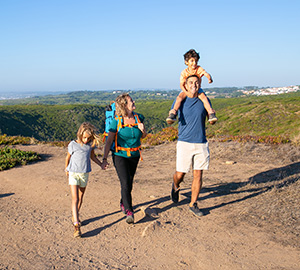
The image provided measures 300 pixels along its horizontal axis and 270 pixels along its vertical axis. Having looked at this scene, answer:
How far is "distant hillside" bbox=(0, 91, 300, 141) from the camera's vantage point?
2093cm

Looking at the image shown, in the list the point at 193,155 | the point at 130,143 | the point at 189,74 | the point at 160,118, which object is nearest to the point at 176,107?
the point at 189,74

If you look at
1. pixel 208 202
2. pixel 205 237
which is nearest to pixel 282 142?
pixel 208 202

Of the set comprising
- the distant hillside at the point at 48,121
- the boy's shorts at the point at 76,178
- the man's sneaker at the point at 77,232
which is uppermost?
the boy's shorts at the point at 76,178

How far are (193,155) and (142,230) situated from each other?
1.29m

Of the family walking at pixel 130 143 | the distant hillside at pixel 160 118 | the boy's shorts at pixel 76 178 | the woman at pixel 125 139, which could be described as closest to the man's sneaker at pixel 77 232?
the family walking at pixel 130 143

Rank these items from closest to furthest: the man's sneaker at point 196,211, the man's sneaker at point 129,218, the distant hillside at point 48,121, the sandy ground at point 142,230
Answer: the sandy ground at point 142,230, the man's sneaker at point 129,218, the man's sneaker at point 196,211, the distant hillside at point 48,121

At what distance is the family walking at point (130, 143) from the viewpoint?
4.39m

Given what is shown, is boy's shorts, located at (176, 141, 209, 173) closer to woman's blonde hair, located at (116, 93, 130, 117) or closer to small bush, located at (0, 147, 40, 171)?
woman's blonde hair, located at (116, 93, 130, 117)

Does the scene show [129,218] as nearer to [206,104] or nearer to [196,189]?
[196,189]

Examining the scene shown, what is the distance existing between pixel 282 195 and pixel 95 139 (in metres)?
3.46

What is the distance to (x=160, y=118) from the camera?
6962 centimetres

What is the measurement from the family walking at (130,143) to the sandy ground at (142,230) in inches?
13.7

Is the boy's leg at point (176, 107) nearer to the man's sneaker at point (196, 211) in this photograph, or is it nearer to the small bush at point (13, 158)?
the man's sneaker at point (196, 211)

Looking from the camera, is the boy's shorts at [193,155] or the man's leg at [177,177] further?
the man's leg at [177,177]
